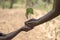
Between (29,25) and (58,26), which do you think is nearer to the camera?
(29,25)

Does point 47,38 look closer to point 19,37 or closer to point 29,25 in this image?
point 19,37

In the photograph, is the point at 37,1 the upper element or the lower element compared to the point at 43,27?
lower

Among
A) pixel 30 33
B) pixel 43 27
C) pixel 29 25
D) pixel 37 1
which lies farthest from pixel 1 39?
pixel 37 1

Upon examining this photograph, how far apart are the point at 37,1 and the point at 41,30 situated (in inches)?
185

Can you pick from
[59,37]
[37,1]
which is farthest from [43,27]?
[37,1]

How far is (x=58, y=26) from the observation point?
390cm

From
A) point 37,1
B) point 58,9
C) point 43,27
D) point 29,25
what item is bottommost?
point 37,1

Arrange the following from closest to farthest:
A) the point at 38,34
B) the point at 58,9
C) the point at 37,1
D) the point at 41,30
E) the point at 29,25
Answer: the point at 58,9
the point at 29,25
the point at 38,34
the point at 41,30
the point at 37,1

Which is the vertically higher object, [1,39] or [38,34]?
[1,39]

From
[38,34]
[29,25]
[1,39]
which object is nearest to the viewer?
[29,25]

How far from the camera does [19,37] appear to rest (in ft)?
12.3

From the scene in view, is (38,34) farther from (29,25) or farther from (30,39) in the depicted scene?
(29,25)

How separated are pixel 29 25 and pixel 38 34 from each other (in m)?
2.24

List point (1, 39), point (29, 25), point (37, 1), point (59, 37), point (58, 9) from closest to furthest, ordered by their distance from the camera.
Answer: point (58, 9) < point (29, 25) < point (1, 39) < point (59, 37) < point (37, 1)
